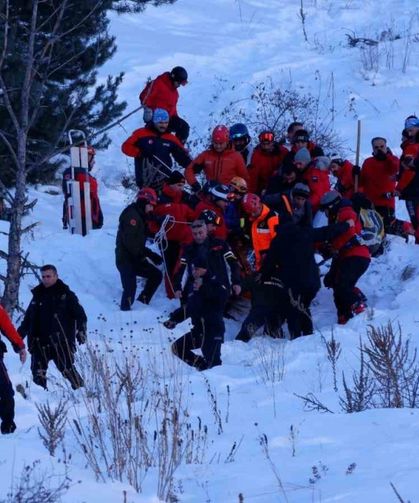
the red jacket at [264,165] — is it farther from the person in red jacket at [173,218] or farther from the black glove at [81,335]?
the black glove at [81,335]

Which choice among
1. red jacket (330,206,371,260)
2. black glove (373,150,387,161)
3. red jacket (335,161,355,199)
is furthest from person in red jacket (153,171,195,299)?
black glove (373,150,387,161)

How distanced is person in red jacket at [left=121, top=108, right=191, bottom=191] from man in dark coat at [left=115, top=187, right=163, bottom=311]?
856mm

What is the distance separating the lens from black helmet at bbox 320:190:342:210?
41.1 feet

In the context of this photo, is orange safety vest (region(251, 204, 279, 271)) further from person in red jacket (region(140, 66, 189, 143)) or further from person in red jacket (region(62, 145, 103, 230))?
person in red jacket (region(62, 145, 103, 230))

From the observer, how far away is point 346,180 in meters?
14.1

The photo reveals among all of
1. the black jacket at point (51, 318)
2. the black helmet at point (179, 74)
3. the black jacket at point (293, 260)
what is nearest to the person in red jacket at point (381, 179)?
the black jacket at point (293, 260)

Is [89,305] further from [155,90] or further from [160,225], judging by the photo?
[155,90]

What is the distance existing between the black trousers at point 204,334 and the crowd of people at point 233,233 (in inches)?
0.5

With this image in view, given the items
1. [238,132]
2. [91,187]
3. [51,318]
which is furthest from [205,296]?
[91,187]

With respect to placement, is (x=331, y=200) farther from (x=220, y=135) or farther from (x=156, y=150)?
(x=156, y=150)

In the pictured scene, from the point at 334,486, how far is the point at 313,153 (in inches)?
318

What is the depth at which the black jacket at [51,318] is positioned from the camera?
10.5 metres

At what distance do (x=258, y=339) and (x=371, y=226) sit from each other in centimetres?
212

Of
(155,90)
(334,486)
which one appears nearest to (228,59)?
(155,90)
